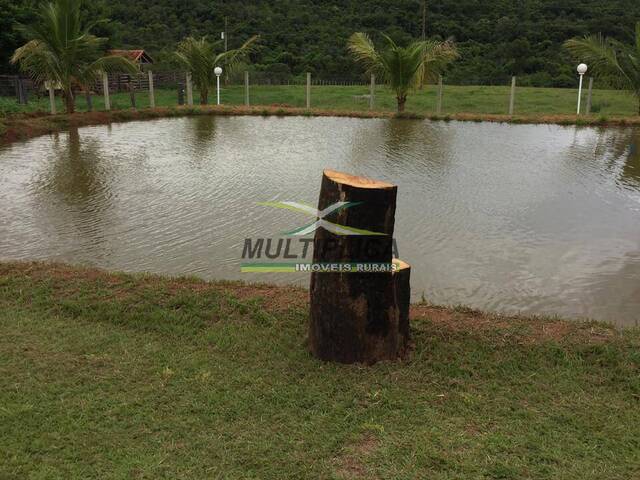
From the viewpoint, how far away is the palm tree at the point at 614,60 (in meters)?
15.2

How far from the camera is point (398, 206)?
6.79 meters

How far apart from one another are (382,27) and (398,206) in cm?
3200

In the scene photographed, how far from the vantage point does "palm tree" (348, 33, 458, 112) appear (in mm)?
15539

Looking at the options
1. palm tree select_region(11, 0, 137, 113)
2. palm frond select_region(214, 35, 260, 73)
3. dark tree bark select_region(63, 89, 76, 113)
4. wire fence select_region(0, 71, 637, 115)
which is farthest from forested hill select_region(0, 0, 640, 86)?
dark tree bark select_region(63, 89, 76, 113)

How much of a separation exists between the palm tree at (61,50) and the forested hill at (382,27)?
45.8 ft

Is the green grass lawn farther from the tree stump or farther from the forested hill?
the tree stump

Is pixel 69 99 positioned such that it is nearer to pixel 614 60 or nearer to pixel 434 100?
pixel 434 100

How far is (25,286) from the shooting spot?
13.6 feet

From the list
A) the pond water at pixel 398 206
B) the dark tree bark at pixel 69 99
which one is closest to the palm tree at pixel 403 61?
the pond water at pixel 398 206

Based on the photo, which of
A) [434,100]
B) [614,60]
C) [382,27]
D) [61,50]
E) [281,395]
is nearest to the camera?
[281,395]

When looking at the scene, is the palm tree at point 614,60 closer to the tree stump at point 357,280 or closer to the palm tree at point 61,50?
the palm tree at point 61,50

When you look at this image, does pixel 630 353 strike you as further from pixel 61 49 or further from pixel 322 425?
pixel 61 49

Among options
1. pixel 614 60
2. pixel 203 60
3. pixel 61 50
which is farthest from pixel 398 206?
pixel 203 60

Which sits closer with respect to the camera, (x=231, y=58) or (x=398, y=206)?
(x=398, y=206)
